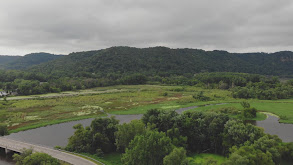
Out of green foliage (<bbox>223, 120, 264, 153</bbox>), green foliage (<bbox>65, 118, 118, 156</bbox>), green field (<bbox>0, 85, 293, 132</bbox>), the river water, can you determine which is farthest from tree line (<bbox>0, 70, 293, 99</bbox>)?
green foliage (<bbox>65, 118, 118, 156</bbox>)

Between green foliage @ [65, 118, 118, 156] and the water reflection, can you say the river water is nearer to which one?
A: the water reflection

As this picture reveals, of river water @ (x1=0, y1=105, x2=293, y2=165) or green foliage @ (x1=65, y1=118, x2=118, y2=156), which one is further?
river water @ (x1=0, y1=105, x2=293, y2=165)

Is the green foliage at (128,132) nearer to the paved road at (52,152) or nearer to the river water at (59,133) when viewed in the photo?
the paved road at (52,152)

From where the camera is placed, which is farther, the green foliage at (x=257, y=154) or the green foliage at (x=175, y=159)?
the green foliage at (x=175, y=159)

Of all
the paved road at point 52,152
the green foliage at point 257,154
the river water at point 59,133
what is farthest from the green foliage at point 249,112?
the paved road at point 52,152

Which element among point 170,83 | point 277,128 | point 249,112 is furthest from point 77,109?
point 170,83

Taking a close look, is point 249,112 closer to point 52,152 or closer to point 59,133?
point 59,133

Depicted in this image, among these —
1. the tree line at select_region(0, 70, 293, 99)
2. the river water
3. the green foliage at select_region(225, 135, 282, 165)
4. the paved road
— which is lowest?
the river water

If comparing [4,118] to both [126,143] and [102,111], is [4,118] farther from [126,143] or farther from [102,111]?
[126,143]

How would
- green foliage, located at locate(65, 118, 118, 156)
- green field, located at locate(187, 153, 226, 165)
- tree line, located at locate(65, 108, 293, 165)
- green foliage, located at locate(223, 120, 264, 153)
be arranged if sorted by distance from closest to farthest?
tree line, located at locate(65, 108, 293, 165)
green foliage, located at locate(223, 120, 264, 153)
green field, located at locate(187, 153, 226, 165)
green foliage, located at locate(65, 118, 118, 156)

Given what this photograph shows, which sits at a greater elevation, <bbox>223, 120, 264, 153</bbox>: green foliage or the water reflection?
<bbox>223, 120, 264, 153</bbox>: green foliage
